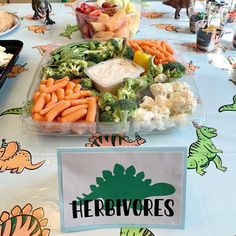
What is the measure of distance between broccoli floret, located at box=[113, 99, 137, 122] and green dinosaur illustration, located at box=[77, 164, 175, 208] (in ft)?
0.71

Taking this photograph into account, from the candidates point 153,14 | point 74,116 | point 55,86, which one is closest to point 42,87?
point 55,86

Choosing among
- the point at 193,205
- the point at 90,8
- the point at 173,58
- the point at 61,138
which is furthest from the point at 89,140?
the point at 90,8

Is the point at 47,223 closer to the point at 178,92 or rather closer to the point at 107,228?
the point at 107,228

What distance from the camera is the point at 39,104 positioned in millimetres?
856

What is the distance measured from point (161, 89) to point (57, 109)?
0.24 meters

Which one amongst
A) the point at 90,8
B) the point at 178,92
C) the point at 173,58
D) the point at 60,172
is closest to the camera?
the point at 60,172

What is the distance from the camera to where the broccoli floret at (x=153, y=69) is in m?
0.99

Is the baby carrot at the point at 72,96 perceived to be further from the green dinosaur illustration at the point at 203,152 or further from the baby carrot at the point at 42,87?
the green dinosaur illustration at the point at 203,152

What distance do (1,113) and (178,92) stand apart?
438mm

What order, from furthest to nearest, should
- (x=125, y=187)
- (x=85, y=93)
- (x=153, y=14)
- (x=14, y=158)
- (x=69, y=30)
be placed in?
(x=153, y=14) → (x=69, y=30) → (x=85, y=93) → (x=14, y=158) → (x=125, y=187)

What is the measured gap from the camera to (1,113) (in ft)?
3.14

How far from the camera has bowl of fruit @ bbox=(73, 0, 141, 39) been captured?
1254mm

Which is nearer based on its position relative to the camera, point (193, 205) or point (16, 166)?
Result: point (193, 205)

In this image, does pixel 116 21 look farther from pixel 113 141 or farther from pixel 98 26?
pixel 113 141
